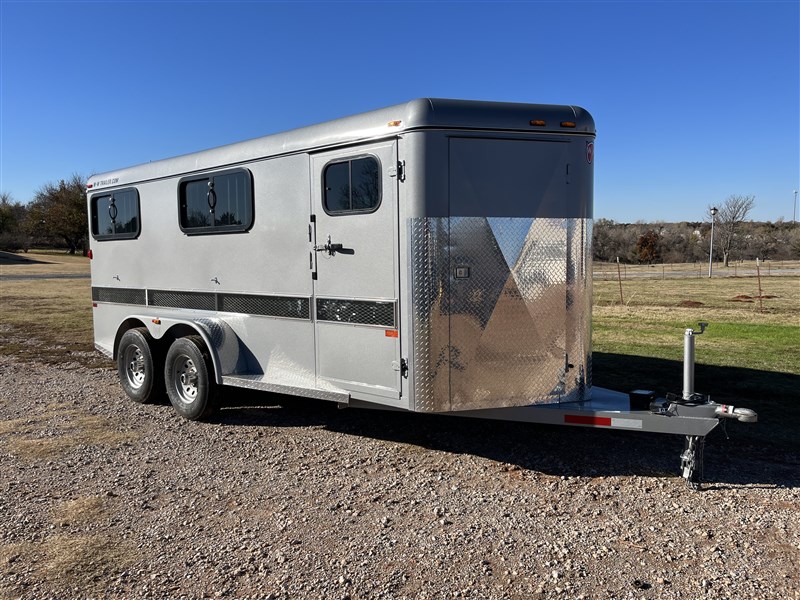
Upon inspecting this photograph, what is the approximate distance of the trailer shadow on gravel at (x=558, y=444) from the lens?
491 cm

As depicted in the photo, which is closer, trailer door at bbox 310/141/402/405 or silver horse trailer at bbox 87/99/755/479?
silver horse trailer at bbox 87/99/755/479

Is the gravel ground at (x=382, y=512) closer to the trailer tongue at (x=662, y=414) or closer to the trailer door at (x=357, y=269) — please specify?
the trailer tongue at (x=662, y=414)

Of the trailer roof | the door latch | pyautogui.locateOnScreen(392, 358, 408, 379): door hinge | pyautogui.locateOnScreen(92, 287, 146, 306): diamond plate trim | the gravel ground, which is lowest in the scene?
the gravel ground

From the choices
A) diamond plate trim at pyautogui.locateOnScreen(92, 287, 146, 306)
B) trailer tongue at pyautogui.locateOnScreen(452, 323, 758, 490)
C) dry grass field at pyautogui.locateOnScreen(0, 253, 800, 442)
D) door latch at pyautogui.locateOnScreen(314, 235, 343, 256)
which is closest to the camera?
trailer tongue at pyautogui.locateOnScreen(452, 323, 758, 490)

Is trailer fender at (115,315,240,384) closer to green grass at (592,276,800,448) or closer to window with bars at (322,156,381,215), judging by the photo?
window with bars at (322,156,381,215)

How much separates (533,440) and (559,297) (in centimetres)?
156

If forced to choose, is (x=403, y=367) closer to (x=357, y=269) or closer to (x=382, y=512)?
(x=357, y=269)

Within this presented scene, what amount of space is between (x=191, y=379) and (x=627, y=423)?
4.13 m

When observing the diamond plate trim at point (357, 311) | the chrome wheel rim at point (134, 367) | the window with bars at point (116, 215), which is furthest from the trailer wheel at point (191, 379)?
the window with bars at point (116, 215)

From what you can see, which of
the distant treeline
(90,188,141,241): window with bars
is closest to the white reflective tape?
(90,188,141,241): window with bars

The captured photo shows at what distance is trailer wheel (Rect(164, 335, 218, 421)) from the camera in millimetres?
6230

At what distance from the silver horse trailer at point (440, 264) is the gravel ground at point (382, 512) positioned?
53cm

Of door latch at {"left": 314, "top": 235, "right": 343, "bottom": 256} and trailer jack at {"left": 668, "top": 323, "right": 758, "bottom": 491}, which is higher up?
door latch at {"left": 314, "top": 235, "right": 343, "bottom": 256}

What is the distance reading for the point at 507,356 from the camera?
473cm
